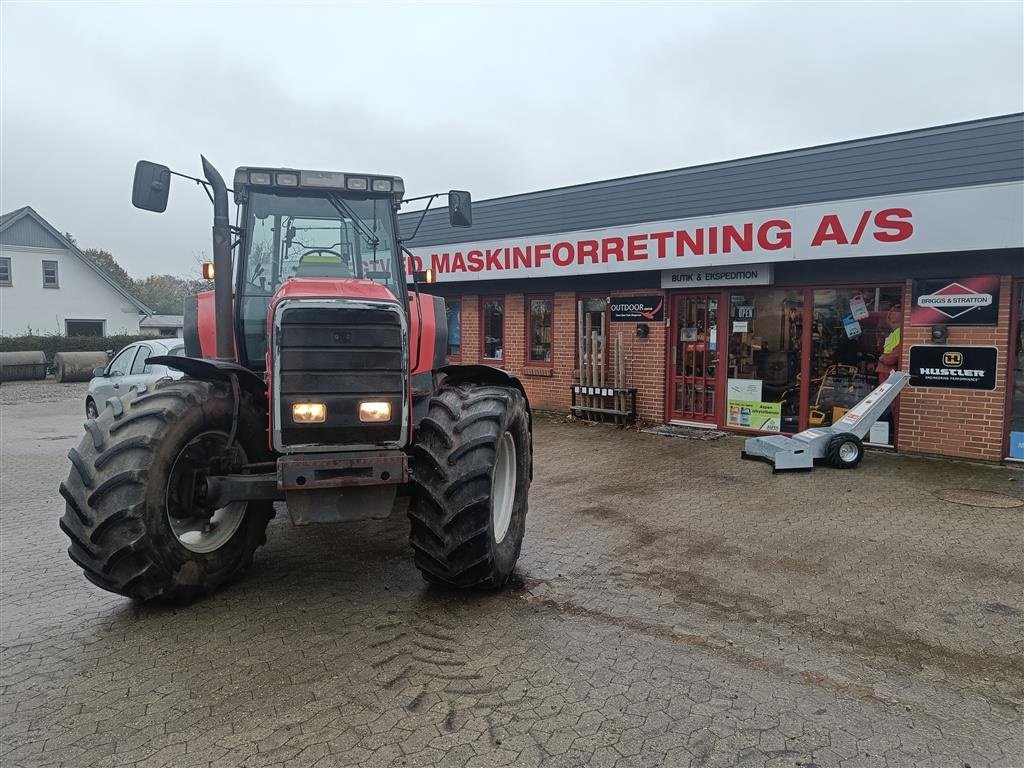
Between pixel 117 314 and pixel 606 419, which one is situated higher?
pixel 117 314

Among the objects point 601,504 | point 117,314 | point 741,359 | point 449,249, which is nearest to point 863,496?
point 601,504

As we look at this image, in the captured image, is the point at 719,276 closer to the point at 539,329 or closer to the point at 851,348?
the point at 851,348

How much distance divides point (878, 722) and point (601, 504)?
3.85 metres

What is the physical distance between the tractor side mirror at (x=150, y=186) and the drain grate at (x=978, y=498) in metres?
7.51

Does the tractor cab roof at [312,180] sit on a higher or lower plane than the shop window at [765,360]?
higher

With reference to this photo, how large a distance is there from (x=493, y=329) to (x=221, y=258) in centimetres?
947

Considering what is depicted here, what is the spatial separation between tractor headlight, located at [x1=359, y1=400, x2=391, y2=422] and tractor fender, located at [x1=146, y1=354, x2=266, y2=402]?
833 mm

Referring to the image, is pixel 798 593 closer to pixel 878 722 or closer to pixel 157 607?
pixel 878 722

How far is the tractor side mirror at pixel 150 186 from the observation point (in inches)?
169

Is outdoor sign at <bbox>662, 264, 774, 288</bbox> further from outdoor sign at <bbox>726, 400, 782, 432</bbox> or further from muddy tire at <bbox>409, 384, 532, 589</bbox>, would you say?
muddy tire at <bbox>409, 384, 532, 589</bbox>

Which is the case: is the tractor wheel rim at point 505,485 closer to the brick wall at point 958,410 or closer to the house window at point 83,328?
the brick wall at point 958,410

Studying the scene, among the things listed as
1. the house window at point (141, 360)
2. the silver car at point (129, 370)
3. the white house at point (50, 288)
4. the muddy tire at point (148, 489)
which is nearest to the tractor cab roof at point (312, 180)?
the muddy tire at point (148, 489)

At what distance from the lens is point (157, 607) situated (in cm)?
409

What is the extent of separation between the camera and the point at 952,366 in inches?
332
